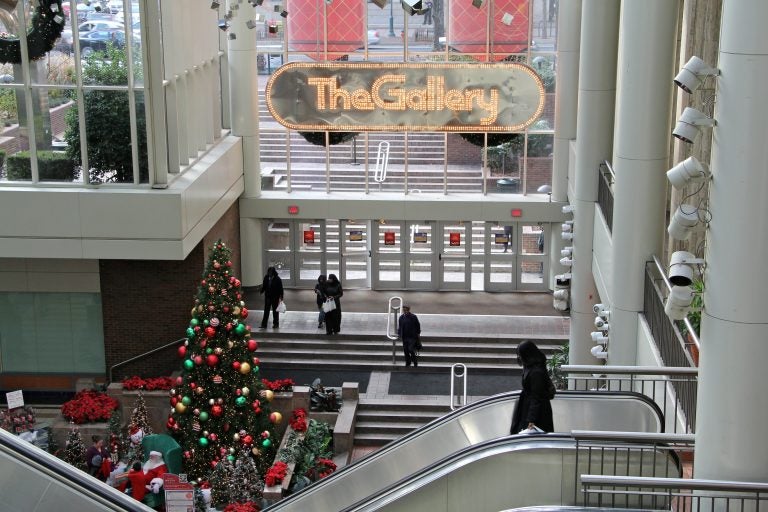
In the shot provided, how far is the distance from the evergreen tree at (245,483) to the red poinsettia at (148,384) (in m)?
3.69

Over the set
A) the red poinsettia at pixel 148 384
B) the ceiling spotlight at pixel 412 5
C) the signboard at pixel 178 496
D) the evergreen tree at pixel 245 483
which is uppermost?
the ceiling spotlight at pixel 412 5

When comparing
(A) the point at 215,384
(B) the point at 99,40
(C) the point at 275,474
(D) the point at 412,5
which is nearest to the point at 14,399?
(A) the point at 215,384

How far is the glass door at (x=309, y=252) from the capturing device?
27859 mm

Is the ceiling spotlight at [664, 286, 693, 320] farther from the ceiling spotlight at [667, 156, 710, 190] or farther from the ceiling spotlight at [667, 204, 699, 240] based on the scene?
the ceiling spotlight at [667, 156, 710, 190]

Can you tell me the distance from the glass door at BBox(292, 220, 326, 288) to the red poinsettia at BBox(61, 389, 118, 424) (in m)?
7.72

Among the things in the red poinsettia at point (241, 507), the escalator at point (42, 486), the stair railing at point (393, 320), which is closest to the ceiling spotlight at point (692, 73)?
the escalator at point (42, 486)

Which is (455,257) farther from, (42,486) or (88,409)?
(42,486)

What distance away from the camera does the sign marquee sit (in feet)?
86.5

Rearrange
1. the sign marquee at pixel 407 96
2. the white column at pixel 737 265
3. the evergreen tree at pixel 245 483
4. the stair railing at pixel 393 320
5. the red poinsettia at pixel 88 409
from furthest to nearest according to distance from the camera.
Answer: the sign marquee at pixel 407 96, the stair railing at pixel 393 320, the red poinsettia at pixel 88 409, the evergreen tree at pixel 245 483, the white column at pixel 737 265

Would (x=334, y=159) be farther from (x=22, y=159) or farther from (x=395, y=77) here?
(x=22, y=159)

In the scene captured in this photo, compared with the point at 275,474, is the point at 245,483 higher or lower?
lower

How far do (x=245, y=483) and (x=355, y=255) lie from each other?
1079 cm

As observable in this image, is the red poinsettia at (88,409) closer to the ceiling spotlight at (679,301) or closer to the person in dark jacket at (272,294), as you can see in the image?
the person in dark jacket at (272,294)

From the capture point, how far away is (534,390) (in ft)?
36.6
